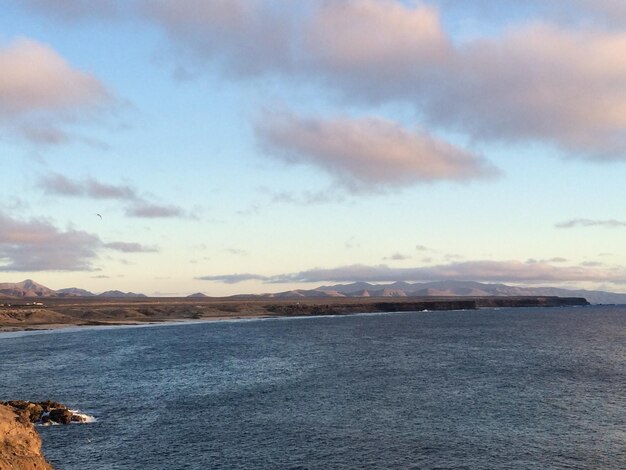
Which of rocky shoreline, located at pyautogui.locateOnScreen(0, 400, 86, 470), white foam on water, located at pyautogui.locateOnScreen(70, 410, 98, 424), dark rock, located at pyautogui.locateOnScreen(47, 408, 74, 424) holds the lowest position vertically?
white foam on water, located at pyautogui.locateOnScreen(70, 410, 98, 424)

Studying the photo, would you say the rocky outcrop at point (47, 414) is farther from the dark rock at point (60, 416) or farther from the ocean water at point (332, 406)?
the ocean water at point (332, 406)

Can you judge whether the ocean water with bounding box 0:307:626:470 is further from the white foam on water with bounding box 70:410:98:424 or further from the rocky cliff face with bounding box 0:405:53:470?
the rocky cliff face with bounding box 0:405:53:470

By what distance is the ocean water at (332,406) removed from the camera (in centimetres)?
6138

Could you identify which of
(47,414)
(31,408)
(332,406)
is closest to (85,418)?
(47,414)

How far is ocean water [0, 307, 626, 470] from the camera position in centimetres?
6138

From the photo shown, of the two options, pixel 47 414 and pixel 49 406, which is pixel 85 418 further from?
pixel 49 406

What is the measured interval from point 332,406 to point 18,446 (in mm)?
44265

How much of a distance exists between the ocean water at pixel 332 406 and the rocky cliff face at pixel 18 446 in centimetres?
682

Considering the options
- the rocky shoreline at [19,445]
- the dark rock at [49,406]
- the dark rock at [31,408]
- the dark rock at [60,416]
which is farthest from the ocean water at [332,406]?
the rocky shoreline at [19,445]

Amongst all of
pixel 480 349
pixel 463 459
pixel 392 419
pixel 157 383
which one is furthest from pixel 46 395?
pixel 480 349

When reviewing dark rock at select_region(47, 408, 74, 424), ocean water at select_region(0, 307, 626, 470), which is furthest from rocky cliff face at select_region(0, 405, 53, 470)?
dark rock at select_region(47, 408, 74, 424)

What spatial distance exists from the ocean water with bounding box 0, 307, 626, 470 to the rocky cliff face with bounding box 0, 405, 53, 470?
22.4 ft

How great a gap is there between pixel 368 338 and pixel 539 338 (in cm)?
5519

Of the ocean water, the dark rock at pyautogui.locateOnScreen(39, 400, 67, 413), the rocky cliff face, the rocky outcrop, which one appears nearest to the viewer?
the rocky cliff face
